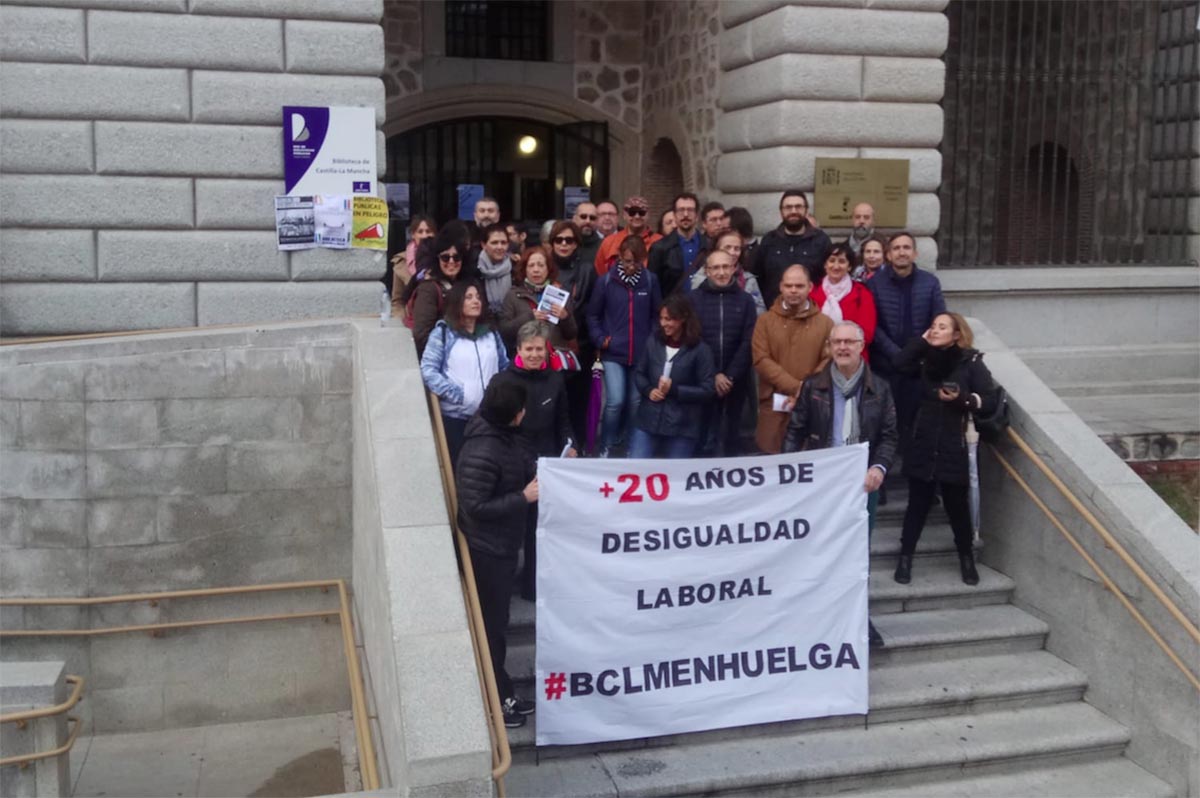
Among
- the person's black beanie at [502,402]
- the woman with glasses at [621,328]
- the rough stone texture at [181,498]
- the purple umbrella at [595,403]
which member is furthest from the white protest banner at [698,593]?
the rough stone texture at [181,498]

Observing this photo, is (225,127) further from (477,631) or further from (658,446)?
(477,631)

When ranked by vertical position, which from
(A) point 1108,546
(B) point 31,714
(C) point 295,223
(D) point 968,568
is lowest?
(B) point 31,714

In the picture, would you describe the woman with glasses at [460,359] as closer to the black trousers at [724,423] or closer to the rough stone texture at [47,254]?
the black trousers at [724,423]

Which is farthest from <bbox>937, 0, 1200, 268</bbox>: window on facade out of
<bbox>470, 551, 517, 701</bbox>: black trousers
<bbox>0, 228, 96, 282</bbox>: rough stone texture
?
<bbox>0, 228, 96, 282</bbox>: rough stone texture

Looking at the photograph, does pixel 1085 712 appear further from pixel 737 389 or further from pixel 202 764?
pixel 202 764

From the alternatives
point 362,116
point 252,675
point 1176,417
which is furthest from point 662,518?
point 1176,417

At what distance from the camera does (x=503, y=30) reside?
50.9 ft

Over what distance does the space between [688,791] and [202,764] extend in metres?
3.61

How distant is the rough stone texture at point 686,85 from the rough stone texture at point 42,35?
5650 millimetres

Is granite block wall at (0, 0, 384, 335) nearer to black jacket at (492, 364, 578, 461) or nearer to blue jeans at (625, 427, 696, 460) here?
blue jeans at (625, 427, 696, 460)

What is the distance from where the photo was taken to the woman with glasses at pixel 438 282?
8047 millimetres

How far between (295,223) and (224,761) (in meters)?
4.04

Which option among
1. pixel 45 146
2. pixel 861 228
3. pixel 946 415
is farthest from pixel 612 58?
pixel 946 415

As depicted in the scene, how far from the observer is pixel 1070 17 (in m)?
12.6
